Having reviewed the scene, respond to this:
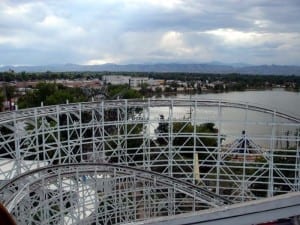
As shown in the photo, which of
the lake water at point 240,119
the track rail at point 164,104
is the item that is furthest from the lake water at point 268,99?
the track rail at point 164,104

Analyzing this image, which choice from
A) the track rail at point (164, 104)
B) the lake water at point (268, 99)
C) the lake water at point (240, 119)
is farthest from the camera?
the lake water at point (268, 99)

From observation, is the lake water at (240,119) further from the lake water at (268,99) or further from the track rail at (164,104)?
the track rail at (164,104)

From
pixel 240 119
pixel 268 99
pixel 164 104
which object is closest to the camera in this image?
pixel 164 104

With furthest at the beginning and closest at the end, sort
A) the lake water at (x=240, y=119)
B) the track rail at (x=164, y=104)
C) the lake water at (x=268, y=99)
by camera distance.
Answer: the lake water at (x=268, y=99), the track rail at (x=164, y=104), the lake water at (x=240, y=119)

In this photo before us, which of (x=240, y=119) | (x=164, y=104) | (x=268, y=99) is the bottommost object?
(x=268, y=99)

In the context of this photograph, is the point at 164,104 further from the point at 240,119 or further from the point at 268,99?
the point at 268,99

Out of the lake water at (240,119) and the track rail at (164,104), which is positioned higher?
the track rail at (164,104)

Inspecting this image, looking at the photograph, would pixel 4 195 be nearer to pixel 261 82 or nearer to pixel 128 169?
pixel 128 169

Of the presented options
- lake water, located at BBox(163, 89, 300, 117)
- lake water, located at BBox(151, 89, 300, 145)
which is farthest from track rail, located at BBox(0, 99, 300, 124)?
lake water, located at BBox(163, 89, 300, 117)

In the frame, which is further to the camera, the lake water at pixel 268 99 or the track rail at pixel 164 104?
the lake water at pixel 268 99

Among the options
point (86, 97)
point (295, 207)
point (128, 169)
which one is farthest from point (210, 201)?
point (86, 97)

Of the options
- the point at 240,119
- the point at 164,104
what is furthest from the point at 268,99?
the point at 164,104
